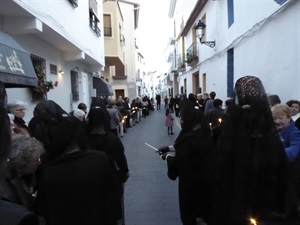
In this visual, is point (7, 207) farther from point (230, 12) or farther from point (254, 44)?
point (230, 12)

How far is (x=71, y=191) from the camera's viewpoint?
8.58 ft

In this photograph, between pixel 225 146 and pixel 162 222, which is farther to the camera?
pixel 162 222

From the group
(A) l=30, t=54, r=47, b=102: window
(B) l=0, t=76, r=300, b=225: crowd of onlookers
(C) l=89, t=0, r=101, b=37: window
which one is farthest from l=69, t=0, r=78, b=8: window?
(B) l=0, t=76, r=300, b=225: crowd of onlookers

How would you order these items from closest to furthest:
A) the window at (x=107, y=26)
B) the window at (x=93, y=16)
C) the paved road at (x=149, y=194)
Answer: the paved road at (x=149, y=194)
the window at (x=93, y=16)
the window at (x=107, y=26)

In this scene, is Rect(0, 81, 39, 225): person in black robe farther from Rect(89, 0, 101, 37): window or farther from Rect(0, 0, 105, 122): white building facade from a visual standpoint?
Rect(89, 0, 101, 37): window

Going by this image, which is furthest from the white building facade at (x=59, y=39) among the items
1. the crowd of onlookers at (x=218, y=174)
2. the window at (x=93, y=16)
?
the crowd of onlookers at (x=218, y=174)

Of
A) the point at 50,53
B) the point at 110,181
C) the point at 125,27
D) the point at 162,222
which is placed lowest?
the point at 162,222

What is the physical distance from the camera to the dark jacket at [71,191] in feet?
8.57

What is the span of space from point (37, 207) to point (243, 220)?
5.13 feet

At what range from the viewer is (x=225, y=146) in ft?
7.88

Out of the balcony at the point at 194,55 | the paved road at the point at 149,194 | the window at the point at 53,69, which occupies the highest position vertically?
the balcony at the point at 194,55

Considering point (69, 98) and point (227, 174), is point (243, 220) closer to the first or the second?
point (227, 174)

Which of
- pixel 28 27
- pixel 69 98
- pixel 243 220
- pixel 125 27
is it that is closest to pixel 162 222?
pixel 243 220

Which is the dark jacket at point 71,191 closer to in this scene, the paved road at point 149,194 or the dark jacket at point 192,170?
the dark jacket at point 192,170
